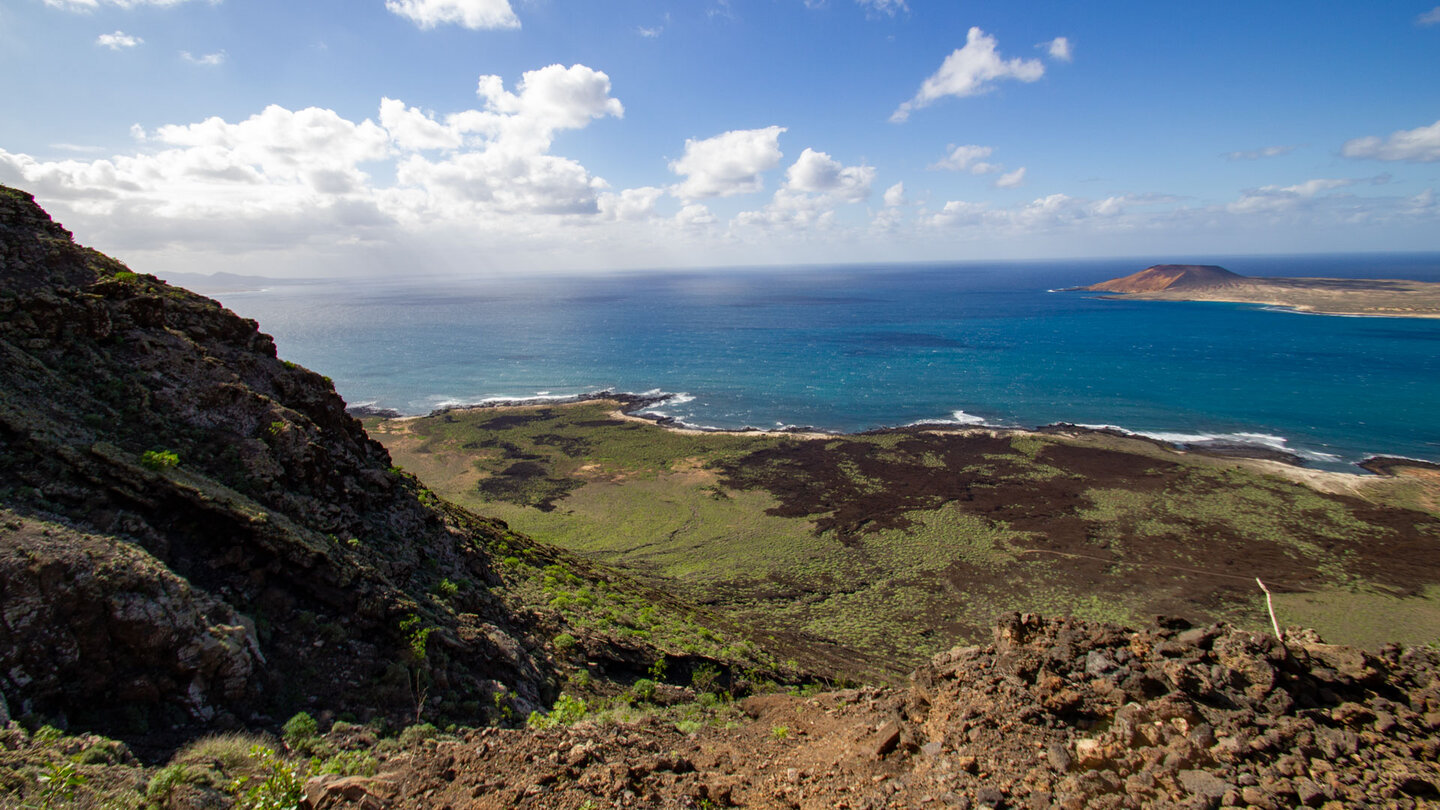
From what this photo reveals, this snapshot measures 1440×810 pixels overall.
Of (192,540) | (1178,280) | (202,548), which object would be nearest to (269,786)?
(202,548)

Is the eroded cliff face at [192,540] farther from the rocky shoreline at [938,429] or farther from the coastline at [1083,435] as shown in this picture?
the rocky shoreline at [938,429]

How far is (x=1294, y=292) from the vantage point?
158 metres

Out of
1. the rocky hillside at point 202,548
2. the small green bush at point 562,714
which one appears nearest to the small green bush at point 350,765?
the rocky hillside at point 202,548

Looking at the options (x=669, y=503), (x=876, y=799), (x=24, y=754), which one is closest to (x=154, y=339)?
(x=24, y=754)

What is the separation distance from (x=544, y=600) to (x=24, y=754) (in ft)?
40.9

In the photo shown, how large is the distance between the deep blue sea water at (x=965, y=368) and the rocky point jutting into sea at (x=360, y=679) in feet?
153

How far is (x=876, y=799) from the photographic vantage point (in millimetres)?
8438

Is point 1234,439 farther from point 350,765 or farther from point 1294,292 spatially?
point 1294,292

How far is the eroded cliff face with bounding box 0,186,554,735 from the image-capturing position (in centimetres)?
787

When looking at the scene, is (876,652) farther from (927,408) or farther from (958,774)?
(927,408)

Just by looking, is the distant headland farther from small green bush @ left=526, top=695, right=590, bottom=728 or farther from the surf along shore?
small green bush @ left=526, top=695, right=590, bottom=728

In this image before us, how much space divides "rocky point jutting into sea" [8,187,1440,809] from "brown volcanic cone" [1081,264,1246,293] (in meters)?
221

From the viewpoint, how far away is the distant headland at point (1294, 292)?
128m

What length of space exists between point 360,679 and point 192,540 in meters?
4.02
